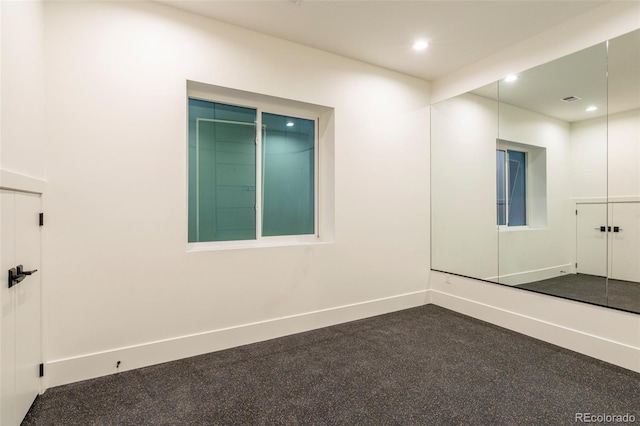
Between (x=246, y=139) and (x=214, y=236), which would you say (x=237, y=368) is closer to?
(x=214, y=236)

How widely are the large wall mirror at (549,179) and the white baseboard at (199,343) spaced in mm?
1390

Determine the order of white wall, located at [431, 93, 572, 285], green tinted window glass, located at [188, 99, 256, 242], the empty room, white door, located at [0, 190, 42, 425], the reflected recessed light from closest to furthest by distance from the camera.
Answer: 1. white door, located at [0, 190, 42, 425]
2. the empty room
3. green tinted window glass, located at [188, 99, 256, 242]
4. the reflected recessed light
5. white wall, located at [431, 93, 572, 285]

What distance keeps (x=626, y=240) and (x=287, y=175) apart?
3577mm

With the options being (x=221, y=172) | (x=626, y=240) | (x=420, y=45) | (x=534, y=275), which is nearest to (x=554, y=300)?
(x=534, y=275)

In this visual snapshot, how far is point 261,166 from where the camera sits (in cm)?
313

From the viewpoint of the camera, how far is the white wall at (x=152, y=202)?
2160 millimetres

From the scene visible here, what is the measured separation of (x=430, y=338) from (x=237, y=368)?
188 centimetres

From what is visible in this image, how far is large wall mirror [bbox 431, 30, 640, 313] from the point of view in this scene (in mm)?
2715

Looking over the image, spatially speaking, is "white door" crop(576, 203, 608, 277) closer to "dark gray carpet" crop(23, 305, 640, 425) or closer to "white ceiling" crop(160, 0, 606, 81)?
"dark gray carpet" crop(23, 305, 640, 425)

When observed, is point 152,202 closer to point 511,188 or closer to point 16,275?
point 16,275

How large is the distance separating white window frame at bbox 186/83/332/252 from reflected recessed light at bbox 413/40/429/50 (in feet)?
4.19

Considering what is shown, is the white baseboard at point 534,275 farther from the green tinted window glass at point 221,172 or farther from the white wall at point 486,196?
the green tinted window glass at point 221,172

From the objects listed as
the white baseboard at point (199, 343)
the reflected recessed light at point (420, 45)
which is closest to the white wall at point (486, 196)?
the reflected recessed light at point (420, 45)

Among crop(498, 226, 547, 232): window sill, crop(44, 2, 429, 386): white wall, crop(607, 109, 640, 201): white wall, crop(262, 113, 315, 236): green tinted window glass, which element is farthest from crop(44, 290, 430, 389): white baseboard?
crop(607, 109, 640, 201): white wall
